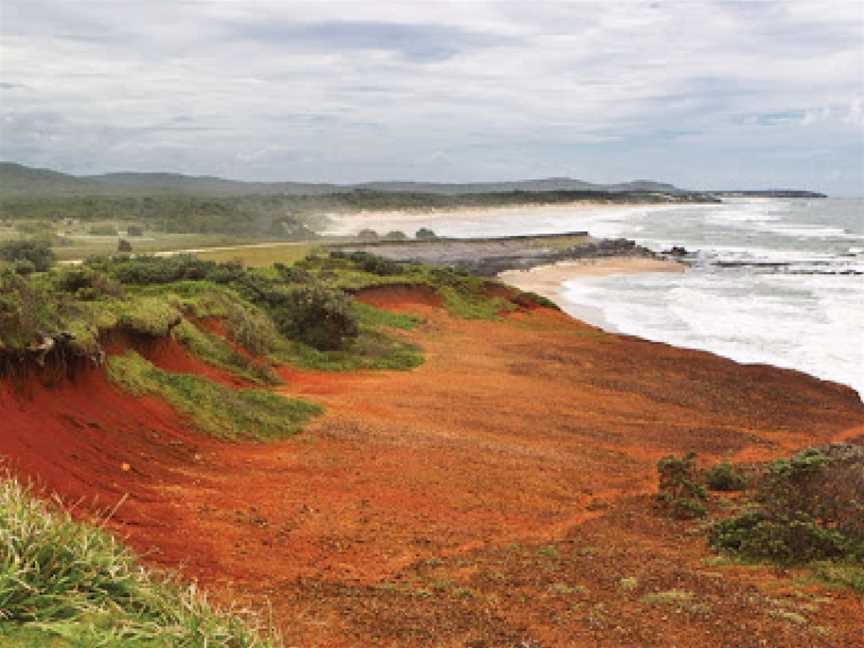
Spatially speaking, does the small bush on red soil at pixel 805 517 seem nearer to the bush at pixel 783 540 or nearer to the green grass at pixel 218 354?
the bush at pixel 783 540

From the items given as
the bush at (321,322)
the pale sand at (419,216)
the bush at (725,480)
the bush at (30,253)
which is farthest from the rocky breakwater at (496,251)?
the bush at (725,480)

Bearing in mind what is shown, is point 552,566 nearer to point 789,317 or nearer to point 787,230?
point 789,317

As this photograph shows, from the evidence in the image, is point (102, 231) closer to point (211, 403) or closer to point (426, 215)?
point (211, 403)

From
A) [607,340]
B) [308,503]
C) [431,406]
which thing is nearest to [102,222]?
[607,340]

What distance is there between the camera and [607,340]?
28.6 metres

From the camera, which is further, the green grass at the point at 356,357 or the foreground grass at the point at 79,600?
the green grass at the point at 356,357

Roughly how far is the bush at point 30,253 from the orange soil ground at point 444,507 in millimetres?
21215

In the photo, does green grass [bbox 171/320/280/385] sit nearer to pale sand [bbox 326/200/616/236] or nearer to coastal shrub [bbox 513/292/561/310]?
coastal shrub [bbox 513/292/561/310]

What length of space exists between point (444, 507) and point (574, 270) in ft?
154

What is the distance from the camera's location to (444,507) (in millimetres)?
11297

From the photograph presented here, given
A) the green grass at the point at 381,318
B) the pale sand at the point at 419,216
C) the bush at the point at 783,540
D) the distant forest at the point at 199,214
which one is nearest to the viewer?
the bush at the point at 783,540

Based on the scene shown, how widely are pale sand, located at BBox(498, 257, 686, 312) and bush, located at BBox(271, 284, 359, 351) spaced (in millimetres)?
23497

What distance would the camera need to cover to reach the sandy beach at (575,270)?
161 ft

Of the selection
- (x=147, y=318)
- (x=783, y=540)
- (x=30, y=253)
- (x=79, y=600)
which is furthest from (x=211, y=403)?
(x=30, y=253)
